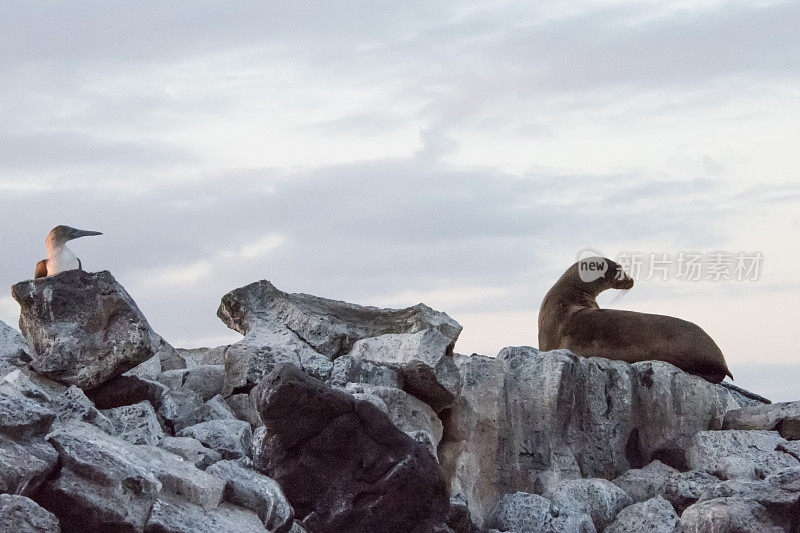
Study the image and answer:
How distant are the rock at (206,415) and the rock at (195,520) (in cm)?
147

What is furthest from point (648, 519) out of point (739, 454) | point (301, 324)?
point (301, 324)

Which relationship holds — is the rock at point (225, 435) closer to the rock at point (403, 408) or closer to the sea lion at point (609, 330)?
the rock at point (403, 408)

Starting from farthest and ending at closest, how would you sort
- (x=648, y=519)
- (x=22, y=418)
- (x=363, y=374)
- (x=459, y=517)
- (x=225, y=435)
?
(x=363, y=374) → (x=648, y=519) → (x=459, y=517) → (x=225, y=435) → (x=22, y=418)

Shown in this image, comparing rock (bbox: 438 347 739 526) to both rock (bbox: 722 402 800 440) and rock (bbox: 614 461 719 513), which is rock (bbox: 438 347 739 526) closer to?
rock (bbox: 722 402 800 440)

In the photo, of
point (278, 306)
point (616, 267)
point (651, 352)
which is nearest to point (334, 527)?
point (278, 306)

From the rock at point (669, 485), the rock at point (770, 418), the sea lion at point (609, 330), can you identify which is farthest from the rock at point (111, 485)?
the sea lion at point (609, 330)

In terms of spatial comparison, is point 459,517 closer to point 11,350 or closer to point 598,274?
point 11,350

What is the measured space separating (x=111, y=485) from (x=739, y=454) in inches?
213

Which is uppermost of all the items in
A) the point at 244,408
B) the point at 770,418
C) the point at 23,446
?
the point at 23,446

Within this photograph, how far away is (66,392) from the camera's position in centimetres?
613

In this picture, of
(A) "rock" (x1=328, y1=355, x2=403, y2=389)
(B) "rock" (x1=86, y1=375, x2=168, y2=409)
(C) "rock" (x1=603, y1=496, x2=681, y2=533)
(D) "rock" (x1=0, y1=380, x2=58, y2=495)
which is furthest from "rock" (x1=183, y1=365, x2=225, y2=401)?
(C) "rock" (x1=603, y1=496, x2=681, y2=533)

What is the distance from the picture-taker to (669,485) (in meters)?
8.05

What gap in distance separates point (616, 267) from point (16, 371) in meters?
7.35

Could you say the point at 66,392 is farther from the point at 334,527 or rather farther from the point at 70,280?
the point at 334,527
